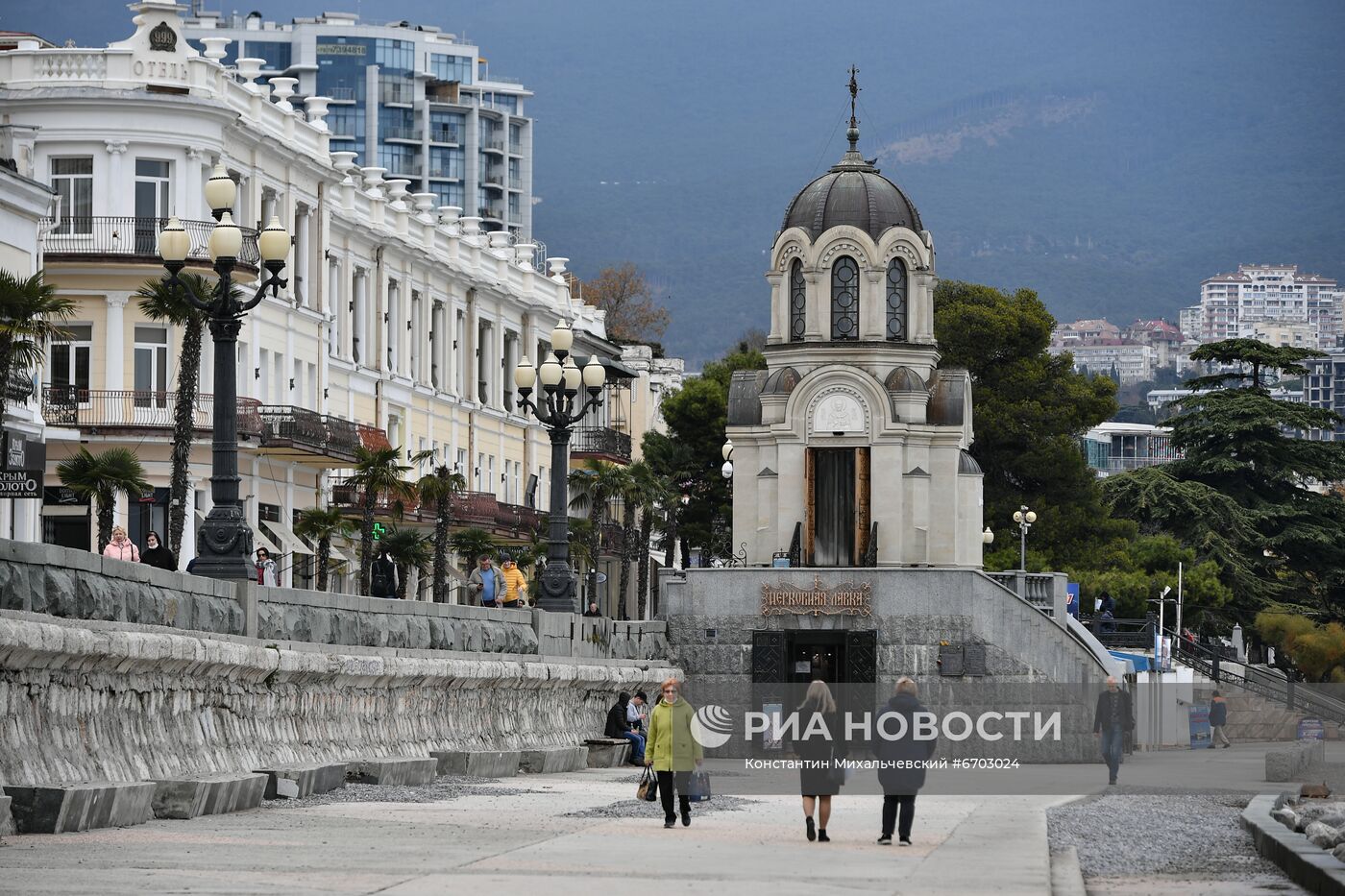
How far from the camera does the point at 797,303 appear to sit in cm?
5531

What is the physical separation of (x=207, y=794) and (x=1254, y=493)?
269ft

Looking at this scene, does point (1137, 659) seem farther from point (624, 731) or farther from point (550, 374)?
point (550, 374)

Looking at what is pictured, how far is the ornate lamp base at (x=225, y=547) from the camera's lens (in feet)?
78.9

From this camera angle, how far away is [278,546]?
52.7 metres

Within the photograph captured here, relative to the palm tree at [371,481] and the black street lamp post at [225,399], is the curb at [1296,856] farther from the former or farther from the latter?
the palm tree at [371,481]

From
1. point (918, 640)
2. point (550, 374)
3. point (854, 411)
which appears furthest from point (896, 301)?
point (550, 374)

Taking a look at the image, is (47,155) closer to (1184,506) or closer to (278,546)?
(278,546)

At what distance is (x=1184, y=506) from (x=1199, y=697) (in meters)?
34.8

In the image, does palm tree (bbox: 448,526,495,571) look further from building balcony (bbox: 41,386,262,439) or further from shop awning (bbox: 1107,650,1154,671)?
shop awning (bbox: 1107,650,1154,671)

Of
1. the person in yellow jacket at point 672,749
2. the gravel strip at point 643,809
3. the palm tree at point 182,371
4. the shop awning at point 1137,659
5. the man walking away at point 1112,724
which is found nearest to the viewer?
the person in yellow jacket at point 672,749

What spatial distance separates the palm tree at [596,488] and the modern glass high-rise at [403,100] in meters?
91.2

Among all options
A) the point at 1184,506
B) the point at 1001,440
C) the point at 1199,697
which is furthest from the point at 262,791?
the point at 1184,506

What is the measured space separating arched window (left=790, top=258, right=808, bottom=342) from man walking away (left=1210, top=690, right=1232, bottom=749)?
12.7m

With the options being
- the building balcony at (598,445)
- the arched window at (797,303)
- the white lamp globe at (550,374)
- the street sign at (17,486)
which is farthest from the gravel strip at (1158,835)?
the building balcony at (598,445)
